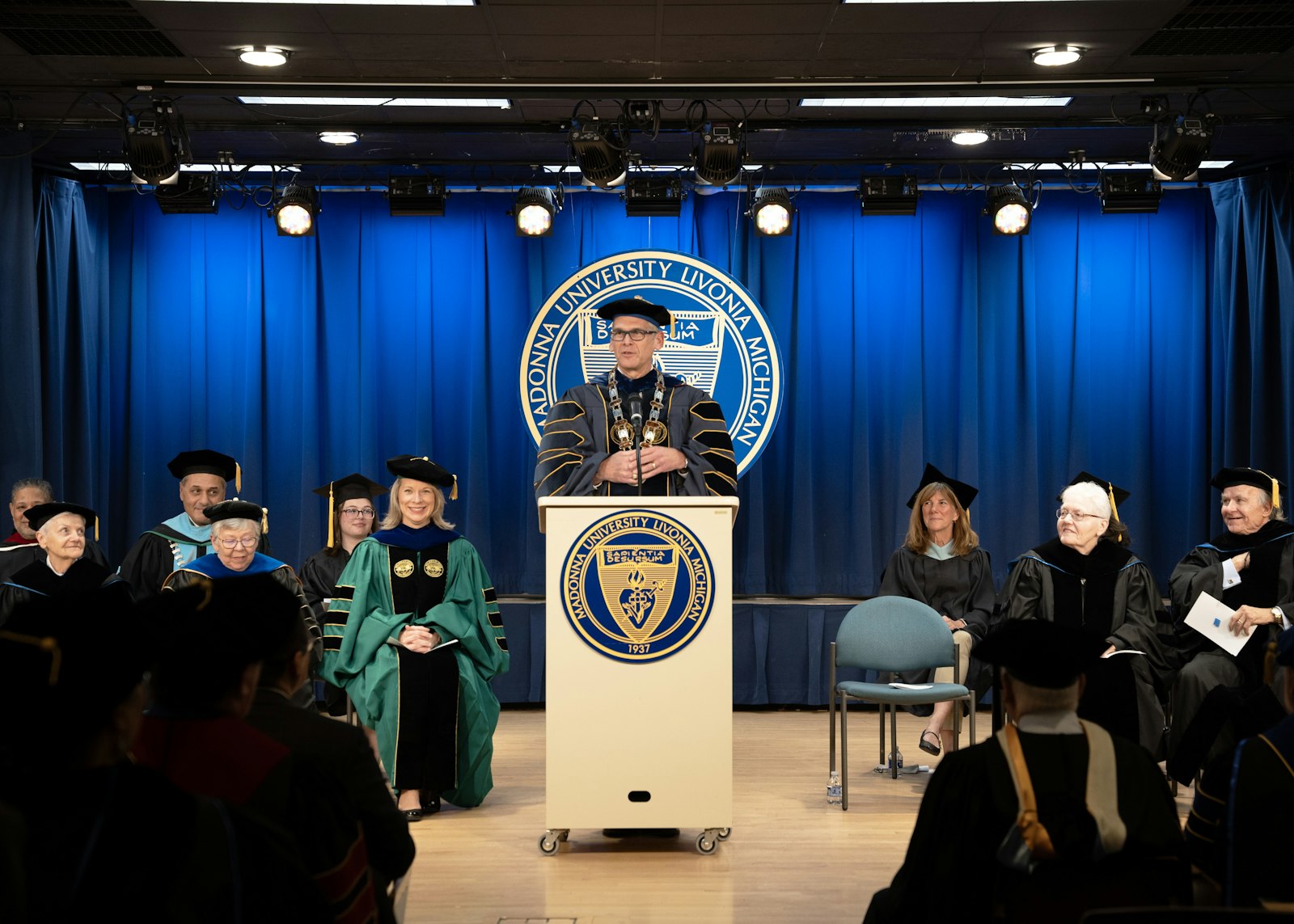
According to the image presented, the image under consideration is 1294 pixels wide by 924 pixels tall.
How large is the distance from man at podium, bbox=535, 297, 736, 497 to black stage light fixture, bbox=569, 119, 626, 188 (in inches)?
62.4

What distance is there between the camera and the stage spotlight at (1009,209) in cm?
768

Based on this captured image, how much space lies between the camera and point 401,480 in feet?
19.0

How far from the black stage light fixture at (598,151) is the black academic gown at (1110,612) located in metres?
2.89

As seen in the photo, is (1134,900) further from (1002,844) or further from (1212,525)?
(1212,525)

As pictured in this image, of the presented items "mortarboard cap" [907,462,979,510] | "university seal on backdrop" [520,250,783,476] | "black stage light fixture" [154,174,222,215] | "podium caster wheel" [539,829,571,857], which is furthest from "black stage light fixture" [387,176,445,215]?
"podium caster wheel" [539,829,571,857]

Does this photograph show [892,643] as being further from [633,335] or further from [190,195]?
[190,195]

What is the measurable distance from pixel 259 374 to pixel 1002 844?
6.99 m

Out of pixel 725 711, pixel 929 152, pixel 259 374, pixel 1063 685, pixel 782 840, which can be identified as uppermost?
pixel 929 152

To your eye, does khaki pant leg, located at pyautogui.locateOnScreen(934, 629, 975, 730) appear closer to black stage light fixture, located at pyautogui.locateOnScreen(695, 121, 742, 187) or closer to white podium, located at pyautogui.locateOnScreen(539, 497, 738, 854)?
white podium, located at pyautogui.locateOnScreen(539, 497, 738, 854)

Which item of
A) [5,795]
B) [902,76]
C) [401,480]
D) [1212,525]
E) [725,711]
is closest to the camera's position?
[5,795]

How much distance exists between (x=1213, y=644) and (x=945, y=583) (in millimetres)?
1321

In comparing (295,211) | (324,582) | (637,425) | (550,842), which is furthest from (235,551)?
(295,211)

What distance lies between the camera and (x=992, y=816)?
241cm

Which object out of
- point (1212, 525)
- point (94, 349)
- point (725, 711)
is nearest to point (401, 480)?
point (725, 711)
